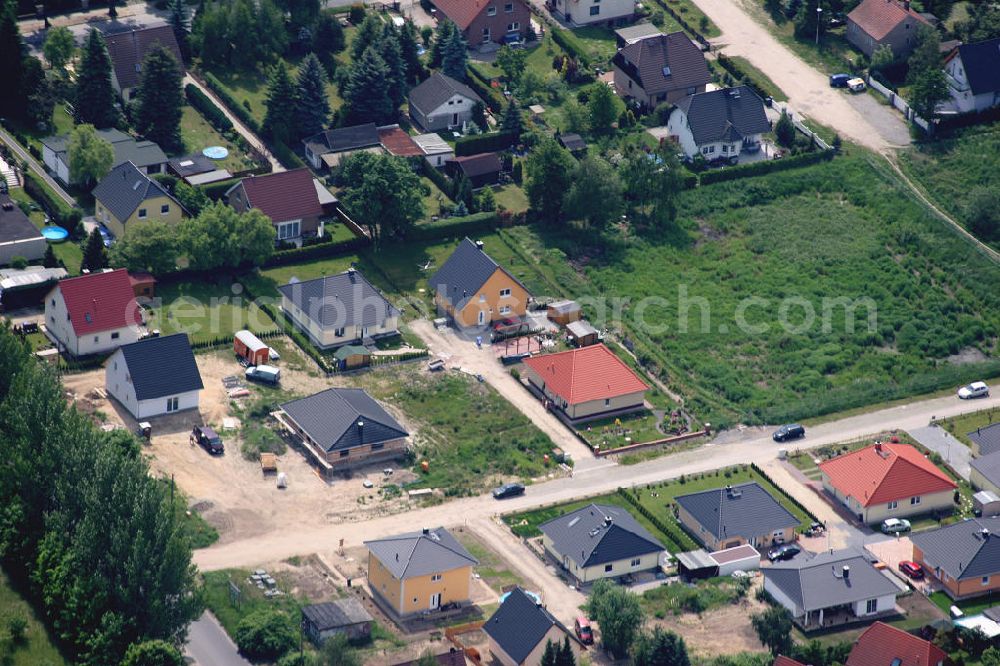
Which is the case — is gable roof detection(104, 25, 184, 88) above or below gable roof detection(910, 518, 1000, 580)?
above

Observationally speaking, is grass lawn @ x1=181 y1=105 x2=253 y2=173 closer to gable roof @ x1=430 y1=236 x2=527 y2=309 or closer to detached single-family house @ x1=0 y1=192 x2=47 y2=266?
detached single-family house @ x1=0 y1=192 x2=47 y2=266

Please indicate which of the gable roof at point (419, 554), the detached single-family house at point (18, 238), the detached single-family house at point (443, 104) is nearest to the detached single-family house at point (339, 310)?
the detached single-family house at point (18, 238)

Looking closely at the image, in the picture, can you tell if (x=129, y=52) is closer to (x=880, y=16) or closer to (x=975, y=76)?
(x=880, y=16)

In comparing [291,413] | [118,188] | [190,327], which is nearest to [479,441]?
[291,413]

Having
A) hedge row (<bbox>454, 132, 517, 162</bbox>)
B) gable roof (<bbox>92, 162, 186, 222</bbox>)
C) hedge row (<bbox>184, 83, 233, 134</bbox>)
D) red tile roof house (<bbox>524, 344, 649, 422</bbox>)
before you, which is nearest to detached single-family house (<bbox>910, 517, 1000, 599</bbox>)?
red tile roof house (<bbox>524, 344, 649, 422</bbox>)

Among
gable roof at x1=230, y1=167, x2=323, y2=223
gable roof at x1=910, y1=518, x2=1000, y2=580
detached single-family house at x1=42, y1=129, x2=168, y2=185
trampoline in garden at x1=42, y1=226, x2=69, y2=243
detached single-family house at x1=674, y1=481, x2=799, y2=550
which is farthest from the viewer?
detached single-family house at x1=42, y1=129, x2=168, y2=185

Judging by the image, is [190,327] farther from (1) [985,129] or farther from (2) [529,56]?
(1) [985,129]

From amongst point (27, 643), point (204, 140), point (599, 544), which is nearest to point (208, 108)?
point (204, 140)
